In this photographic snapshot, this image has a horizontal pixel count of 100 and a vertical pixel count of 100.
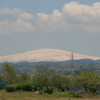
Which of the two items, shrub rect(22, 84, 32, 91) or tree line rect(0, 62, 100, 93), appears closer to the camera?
tree line rect(0, 62, 100, 93)

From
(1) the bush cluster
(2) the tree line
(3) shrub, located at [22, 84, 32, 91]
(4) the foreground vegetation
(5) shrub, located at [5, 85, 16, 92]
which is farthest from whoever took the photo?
(3) shrub, located at [22, 84, 32, 91]

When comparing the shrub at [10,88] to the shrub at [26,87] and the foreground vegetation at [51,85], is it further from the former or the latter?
the shrub at [26,87]

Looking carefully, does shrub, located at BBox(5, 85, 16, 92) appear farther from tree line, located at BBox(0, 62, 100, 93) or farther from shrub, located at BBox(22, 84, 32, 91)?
shrub, located at BBox(22, 84, 32, 91)

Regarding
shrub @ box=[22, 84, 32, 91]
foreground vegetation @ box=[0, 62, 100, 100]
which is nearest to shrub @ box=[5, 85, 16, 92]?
foreground vegetation @ box=[0, 62, 100, 100]

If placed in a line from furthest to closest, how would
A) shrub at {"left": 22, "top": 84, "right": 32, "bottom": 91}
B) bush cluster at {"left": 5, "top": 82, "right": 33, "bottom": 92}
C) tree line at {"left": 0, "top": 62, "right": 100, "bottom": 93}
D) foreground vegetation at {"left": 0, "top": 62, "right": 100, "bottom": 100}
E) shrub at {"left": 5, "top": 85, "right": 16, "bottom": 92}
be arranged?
1. shrub at {"left": 22, "top": 84, "right": 32, "bottom": 91}
2. bush cluster at {"left": 5, "top": 82, "right": 33, "bottom": 92}
3. shrub at {"left": 5, "top": 85, "right": 16, "bottom": 92}
4. tree line at {"left": 0, "top": 62, "right": 100, "bottom": 93}
5. foreground vegetation at {"left": 0, "top": 62, "right": 100, "bottom": 100}

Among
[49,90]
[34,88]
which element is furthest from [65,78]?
[49,90]

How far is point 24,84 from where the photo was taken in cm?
7338

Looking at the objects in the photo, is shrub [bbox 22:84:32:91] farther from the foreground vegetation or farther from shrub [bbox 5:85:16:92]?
shrub [bbox 5:85:16:92]

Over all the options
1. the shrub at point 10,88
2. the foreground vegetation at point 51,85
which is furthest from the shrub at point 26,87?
the shrub at point 10,88

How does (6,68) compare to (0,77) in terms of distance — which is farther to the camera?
(6,68)

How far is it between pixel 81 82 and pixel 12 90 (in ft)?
62.8

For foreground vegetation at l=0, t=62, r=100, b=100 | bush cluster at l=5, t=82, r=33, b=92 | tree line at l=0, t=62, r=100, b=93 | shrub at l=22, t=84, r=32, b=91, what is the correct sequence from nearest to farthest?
foreground vegetation at l=0, t=62, r=100, b=100 → tree line at l=0, t=62, r=100, b=93 → bush cluster at l=5, t=82, r=33, b=92 → shrub at l=22, t=84, r=32, b=91

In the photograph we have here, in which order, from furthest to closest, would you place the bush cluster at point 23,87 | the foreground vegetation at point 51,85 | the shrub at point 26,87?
the shrub at point 26,87
the bush cluster at point 23,87
the foreground vegetation at point 51,85

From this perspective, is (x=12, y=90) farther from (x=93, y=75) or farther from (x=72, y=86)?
(x=93, y=75)
